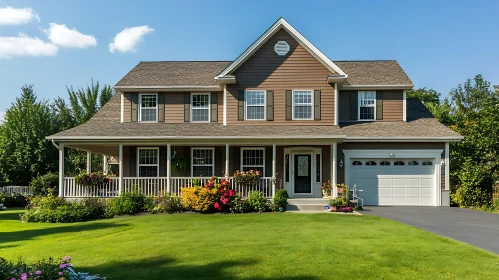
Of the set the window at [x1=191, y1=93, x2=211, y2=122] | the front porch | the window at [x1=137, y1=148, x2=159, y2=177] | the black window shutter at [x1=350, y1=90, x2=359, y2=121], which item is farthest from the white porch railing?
the black window shutter at [x1=350, y1=90, x2=359, y2=121]

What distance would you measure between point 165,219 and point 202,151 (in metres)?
5.41

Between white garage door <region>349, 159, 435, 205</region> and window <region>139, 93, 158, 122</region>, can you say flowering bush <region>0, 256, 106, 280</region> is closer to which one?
window <region>139, 93, 158, 122</region>

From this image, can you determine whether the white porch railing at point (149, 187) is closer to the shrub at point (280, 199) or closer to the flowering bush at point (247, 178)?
the flowering bush at point (247, 178)

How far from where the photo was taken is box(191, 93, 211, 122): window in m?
18.5

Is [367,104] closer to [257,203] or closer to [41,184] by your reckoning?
[257,203]

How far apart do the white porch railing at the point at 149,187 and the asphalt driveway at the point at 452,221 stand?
4.82 m

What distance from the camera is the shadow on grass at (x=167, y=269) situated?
602cm

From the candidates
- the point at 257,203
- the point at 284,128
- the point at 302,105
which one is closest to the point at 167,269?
the point at 257,203

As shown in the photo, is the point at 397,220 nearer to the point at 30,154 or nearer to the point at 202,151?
the point at 202,151

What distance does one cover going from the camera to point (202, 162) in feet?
58.3

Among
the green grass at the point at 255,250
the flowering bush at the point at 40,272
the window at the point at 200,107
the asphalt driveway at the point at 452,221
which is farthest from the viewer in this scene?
the window at the point at 200,107

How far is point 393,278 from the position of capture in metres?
5.92

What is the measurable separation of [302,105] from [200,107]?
5.35 m

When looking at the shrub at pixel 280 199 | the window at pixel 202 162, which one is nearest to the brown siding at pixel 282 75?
the window at pixel 202 162
